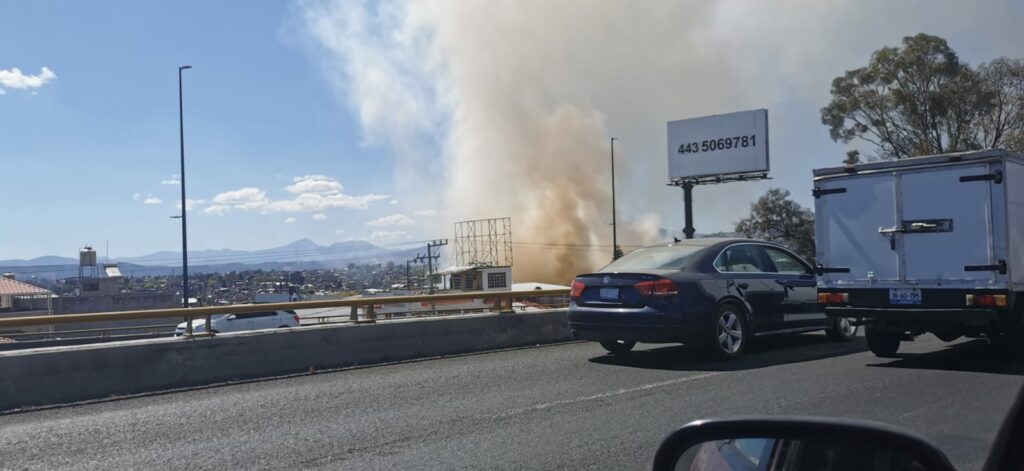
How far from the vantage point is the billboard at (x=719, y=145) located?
37.8 metres

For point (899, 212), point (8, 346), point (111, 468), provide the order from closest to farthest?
1. point (111, 468)
2. point (899, 212)
3. point (8, 346)

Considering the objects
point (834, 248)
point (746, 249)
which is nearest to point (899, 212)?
point (834, 248)

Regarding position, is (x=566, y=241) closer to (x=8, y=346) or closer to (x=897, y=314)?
(x=8, y=346)

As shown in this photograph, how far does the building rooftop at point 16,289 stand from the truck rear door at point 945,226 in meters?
48.0

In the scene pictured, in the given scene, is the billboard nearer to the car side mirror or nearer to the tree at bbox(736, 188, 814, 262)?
the tree at bbox(736, 188, 814, 262)

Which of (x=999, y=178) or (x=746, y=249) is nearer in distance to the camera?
(x=999, y=178)

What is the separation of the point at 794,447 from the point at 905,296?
8098 millimetres

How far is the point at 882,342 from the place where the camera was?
9984 mm

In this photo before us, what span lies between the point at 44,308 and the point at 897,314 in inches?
2116

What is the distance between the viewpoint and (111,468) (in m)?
5.42

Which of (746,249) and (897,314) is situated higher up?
(746,249)

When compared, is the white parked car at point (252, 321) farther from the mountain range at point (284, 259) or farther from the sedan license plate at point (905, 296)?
the mountain range at point (284, 259)

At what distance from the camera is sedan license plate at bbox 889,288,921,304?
906cm

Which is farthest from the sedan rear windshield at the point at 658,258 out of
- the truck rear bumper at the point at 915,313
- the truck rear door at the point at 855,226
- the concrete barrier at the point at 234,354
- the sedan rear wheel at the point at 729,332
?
the concrete barrier at the point at 234,354
